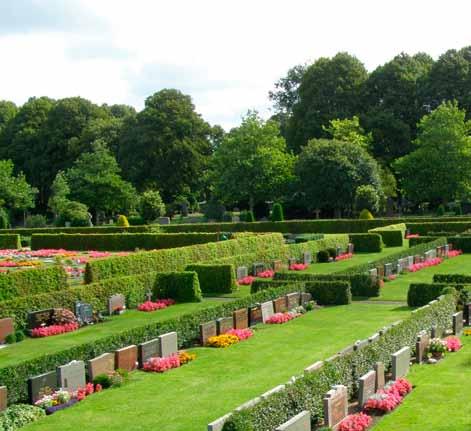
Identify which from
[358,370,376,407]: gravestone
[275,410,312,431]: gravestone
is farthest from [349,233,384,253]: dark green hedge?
[275,410,312,431]: gravestone

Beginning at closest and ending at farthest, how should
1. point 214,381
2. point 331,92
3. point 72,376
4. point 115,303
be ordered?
point 72,376, point 214,381, point 115,303, point 331,92

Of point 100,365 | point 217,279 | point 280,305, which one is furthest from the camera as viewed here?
point 217,279

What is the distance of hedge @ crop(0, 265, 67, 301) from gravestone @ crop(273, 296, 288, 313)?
26.7 ft

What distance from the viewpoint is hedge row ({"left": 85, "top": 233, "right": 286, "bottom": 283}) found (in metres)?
26.8

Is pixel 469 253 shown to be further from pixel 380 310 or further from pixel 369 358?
pixel 369 358

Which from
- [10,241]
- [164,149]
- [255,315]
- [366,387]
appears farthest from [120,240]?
[164,149]

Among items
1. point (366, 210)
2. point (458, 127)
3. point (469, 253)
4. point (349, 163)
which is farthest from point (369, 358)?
point (458, 127)

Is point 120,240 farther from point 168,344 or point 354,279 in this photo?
point 168,344

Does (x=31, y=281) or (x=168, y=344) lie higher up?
(x=31, y=281)

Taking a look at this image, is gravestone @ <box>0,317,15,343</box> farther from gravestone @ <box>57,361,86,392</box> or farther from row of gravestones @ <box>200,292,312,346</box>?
gravestone @ <box>57,361,86,392</box>

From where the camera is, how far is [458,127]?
6016 centimetres

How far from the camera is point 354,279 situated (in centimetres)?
2453

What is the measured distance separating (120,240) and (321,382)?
32.1m

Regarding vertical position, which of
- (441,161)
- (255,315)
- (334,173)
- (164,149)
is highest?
(164,149)
